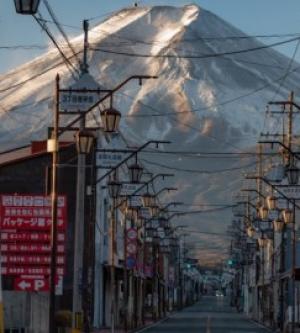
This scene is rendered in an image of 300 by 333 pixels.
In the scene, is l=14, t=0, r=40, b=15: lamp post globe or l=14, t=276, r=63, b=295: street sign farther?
l=14, t=276, r=63, b=295: street sign

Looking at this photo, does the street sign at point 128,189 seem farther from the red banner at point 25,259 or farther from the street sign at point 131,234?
the red banner at point 25,259

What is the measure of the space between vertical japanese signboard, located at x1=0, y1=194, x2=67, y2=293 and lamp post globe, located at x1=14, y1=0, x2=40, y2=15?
17.1m

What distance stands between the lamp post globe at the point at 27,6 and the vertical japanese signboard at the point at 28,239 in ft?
56.2

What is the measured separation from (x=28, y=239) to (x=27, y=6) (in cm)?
1810

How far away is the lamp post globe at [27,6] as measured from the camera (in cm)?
2150

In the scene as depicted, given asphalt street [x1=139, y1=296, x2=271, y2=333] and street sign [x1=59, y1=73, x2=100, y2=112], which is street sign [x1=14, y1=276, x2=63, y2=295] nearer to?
street sign [x1=59, y1=73, x2=100, y2=112]

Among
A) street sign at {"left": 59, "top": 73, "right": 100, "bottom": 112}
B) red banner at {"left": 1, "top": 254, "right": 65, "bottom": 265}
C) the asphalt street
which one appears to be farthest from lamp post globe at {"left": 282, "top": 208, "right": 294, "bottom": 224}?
street sign at {"left": 59, "top": 73, "right": 100, "bottom": 112}

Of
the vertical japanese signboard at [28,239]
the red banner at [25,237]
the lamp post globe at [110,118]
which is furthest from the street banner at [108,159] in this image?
the lamp post globe at [110,118]

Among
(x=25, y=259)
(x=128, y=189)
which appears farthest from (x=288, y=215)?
(x=25, y=259)

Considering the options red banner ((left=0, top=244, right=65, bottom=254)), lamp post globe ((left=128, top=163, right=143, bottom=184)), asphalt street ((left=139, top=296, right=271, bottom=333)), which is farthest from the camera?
Result: asphalt street ((left=139, top=296, right=271, bottom=333))

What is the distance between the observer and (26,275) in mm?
38500

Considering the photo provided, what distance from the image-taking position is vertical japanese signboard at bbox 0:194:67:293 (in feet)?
126

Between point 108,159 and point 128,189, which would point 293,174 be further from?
point 128,189

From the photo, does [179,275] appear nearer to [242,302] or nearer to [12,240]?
[242,302]
